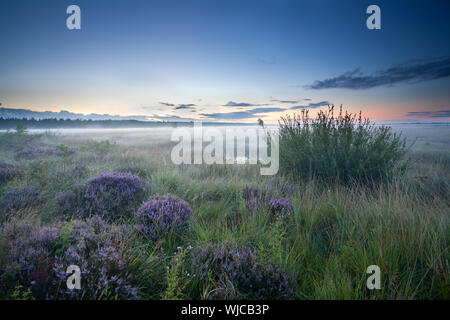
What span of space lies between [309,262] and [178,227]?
1945 millimetres

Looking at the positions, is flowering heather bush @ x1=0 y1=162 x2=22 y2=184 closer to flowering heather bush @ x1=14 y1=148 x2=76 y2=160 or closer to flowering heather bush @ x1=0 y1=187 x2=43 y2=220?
flowering heather bush @ x1=0 y1=187 x2=43 y2=220

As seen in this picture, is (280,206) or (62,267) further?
(280,206)

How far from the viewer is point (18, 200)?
4047 mm

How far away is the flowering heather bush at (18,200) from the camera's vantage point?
3755 millimetres

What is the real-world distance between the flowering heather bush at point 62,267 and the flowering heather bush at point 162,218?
63 cm

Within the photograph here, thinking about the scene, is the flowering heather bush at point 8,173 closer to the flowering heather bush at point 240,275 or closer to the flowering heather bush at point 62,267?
the flowering heather bush at point 62,267

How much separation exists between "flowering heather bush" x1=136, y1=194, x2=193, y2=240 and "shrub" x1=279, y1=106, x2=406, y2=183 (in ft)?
12.9

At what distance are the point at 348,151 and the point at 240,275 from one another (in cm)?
541

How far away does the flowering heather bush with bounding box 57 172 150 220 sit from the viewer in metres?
3.84

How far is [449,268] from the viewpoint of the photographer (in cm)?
228

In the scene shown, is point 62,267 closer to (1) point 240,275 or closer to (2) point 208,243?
(2) point 208,243

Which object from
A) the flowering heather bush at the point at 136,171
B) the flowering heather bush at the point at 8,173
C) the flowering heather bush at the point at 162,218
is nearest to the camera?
the flowering heather bush at the point at 162,218

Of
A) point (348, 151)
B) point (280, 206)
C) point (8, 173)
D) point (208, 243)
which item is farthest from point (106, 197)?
point (348, 151)

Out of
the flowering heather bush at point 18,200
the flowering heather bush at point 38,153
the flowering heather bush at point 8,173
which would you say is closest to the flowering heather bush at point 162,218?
the flowering heather bush at point 18,200
